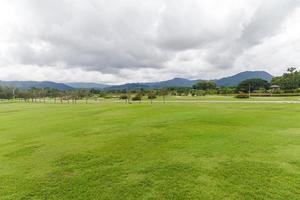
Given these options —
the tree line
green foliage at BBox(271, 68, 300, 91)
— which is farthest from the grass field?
green foliage at BBox(271, 68, 300, 91)

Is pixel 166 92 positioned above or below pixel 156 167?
above

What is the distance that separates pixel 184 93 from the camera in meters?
80.1

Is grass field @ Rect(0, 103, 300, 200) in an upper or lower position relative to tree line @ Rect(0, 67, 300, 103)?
lower

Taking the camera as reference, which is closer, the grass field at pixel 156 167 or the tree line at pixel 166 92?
the grass field at pixel 156 167

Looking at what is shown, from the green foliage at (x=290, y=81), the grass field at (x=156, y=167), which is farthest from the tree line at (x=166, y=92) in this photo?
the grass field at (x=156, y=167)

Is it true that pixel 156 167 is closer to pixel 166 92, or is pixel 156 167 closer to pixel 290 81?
pixel 166 92

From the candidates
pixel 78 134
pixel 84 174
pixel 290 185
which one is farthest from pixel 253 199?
pixel 78 134

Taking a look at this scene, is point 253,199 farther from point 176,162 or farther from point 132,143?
point 132,143

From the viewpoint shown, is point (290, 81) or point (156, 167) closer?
point (156, 167)

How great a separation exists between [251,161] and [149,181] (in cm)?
312

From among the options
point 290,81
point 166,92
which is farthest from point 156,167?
point 290,81

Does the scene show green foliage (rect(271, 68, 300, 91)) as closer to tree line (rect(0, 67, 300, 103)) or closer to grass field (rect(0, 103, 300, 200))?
tree line (rect(0, 67, 300, 103))

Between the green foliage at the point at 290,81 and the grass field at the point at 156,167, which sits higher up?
the green foliage at the point at 290,81

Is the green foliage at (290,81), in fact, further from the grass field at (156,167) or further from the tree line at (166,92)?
the grass field at (156,167)
